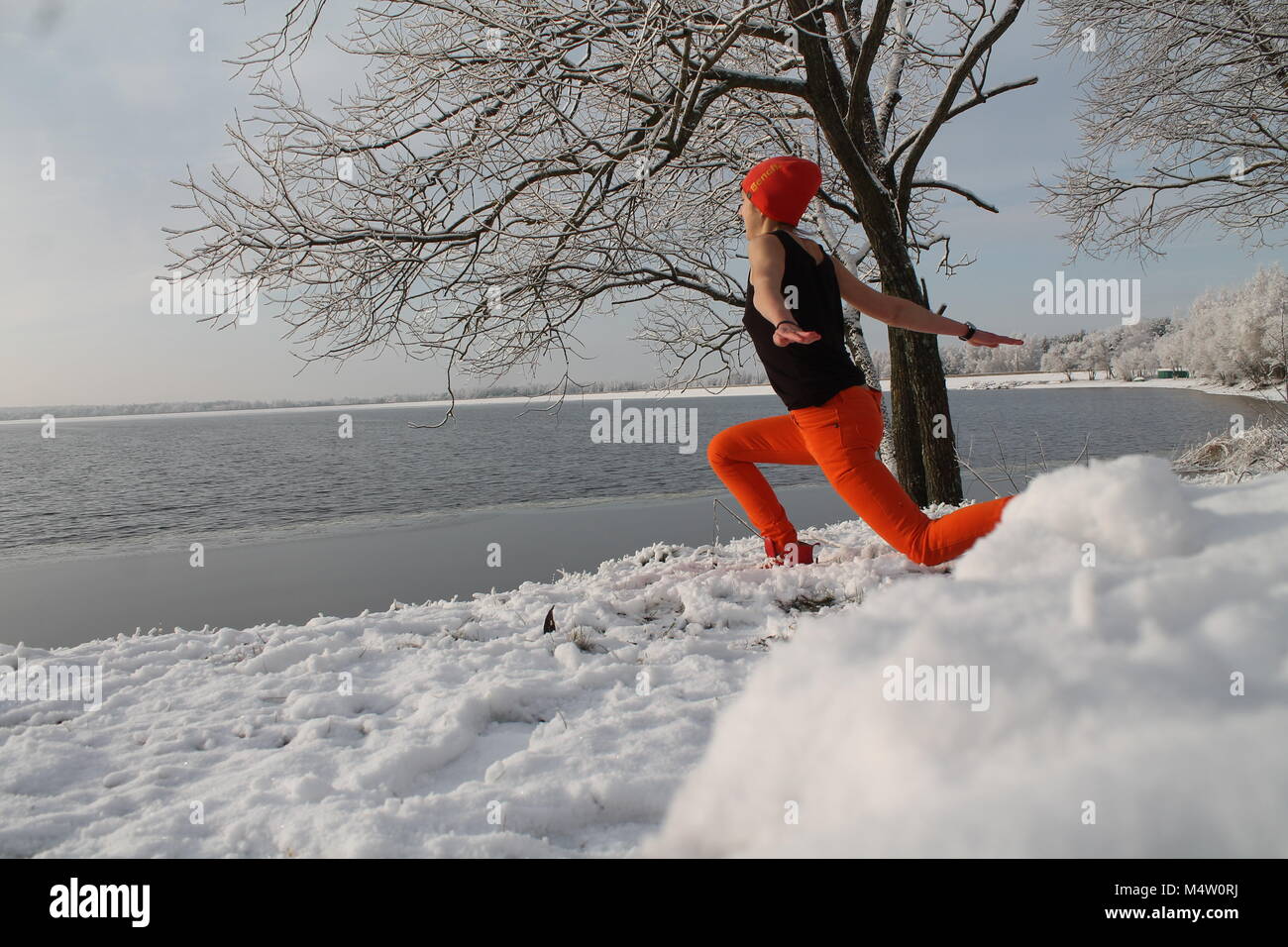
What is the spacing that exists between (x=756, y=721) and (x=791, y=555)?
3786 mm

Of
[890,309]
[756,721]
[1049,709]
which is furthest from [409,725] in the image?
[890,309]

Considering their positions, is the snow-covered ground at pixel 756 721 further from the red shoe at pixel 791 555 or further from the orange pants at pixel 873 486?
the orange pants at pixel 873 486

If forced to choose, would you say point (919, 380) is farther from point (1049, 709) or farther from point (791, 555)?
point (1049, 709)

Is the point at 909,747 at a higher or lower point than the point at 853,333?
lower

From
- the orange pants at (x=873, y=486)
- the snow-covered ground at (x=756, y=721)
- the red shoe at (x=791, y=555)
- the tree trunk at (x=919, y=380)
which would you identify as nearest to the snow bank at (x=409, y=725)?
the snow-covered ground at (x=756, y=721)

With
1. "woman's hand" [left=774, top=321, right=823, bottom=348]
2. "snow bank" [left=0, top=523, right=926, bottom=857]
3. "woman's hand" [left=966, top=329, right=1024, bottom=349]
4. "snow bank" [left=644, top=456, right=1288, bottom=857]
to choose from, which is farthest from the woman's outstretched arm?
"snow bank" [left=644, top=456, right=1288, bottom=857]

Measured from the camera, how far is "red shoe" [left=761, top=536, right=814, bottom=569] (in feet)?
16.5

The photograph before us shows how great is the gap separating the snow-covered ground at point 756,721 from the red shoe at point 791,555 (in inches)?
19.6

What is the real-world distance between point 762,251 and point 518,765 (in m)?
2.84

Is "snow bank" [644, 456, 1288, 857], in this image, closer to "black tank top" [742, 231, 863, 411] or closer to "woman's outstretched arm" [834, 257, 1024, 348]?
"black tank top" [742, 231, 863, 411]

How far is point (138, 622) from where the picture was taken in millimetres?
8562
